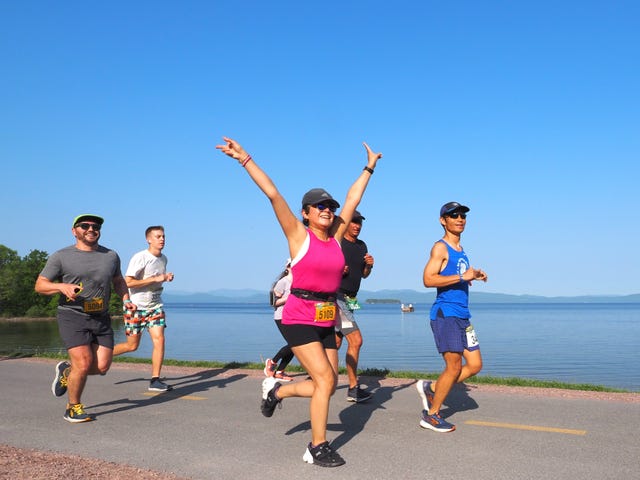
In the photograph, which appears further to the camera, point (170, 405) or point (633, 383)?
point (633, 383)

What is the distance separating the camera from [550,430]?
5.76 metres

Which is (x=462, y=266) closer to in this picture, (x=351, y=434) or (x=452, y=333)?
(x=452, y=333)

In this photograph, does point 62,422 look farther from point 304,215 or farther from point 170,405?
point 304,215

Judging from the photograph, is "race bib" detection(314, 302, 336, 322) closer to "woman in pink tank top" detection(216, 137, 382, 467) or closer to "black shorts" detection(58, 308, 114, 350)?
"woman in pink tank top" detection(216, 137, 382, 467)

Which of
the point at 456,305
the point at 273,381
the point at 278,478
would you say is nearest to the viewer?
the point at 278,478

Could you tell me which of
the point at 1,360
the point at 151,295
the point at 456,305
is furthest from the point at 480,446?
the point at 1,360

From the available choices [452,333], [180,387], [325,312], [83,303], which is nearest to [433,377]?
[180,387]

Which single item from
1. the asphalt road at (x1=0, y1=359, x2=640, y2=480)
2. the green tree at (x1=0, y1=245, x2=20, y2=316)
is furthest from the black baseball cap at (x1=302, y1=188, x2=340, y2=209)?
the green tree at (x1=0, y1=245, x2=20, y2=316)

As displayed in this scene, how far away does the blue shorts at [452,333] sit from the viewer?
6008mm

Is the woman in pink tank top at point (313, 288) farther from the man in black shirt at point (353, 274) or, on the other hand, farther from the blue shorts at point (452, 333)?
the man in black shirt at point (353, 274)

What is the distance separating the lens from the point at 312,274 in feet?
16.0

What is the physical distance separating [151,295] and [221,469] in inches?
186

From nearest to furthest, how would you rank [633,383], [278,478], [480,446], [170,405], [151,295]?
[278,478] < [480,446] < [170,405] < [151,295] < [633,383]

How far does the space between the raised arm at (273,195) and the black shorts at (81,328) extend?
2.90 m
